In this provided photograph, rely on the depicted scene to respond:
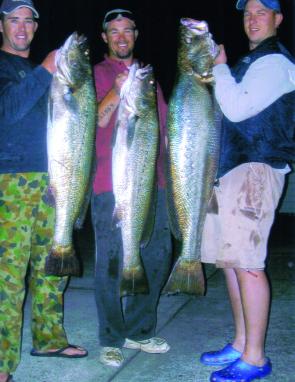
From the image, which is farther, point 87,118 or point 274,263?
point 274,263

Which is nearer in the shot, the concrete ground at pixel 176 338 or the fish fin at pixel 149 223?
the fish fin at pixel 149 223

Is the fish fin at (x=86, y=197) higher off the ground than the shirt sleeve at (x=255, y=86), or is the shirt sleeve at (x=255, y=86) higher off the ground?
the shirt sleeve at (x=255, y=86)

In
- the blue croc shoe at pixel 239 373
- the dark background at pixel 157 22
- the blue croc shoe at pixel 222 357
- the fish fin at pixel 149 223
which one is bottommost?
the blue croc shoe at pixel 222 357

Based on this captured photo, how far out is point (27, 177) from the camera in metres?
3.54

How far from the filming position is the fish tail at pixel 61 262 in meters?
3.43

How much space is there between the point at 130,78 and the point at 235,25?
921 inches

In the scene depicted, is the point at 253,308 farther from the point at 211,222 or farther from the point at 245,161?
the point at 245,161

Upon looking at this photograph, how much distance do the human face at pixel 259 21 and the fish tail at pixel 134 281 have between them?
1691mm

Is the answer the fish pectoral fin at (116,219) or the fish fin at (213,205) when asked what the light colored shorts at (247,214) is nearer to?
the fish fin at (213,205)

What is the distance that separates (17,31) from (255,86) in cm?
163

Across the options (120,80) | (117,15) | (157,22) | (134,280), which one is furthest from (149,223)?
(157,22)

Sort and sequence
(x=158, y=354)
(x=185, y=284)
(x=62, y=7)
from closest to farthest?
(x=185, y=284), (x=158, y=354), (x=62, y=7)

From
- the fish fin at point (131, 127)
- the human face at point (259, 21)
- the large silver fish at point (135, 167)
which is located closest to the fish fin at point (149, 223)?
the large silver fish at point (135, 167)

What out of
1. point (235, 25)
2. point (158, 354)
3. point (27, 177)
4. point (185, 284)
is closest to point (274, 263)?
point (158, 354)
